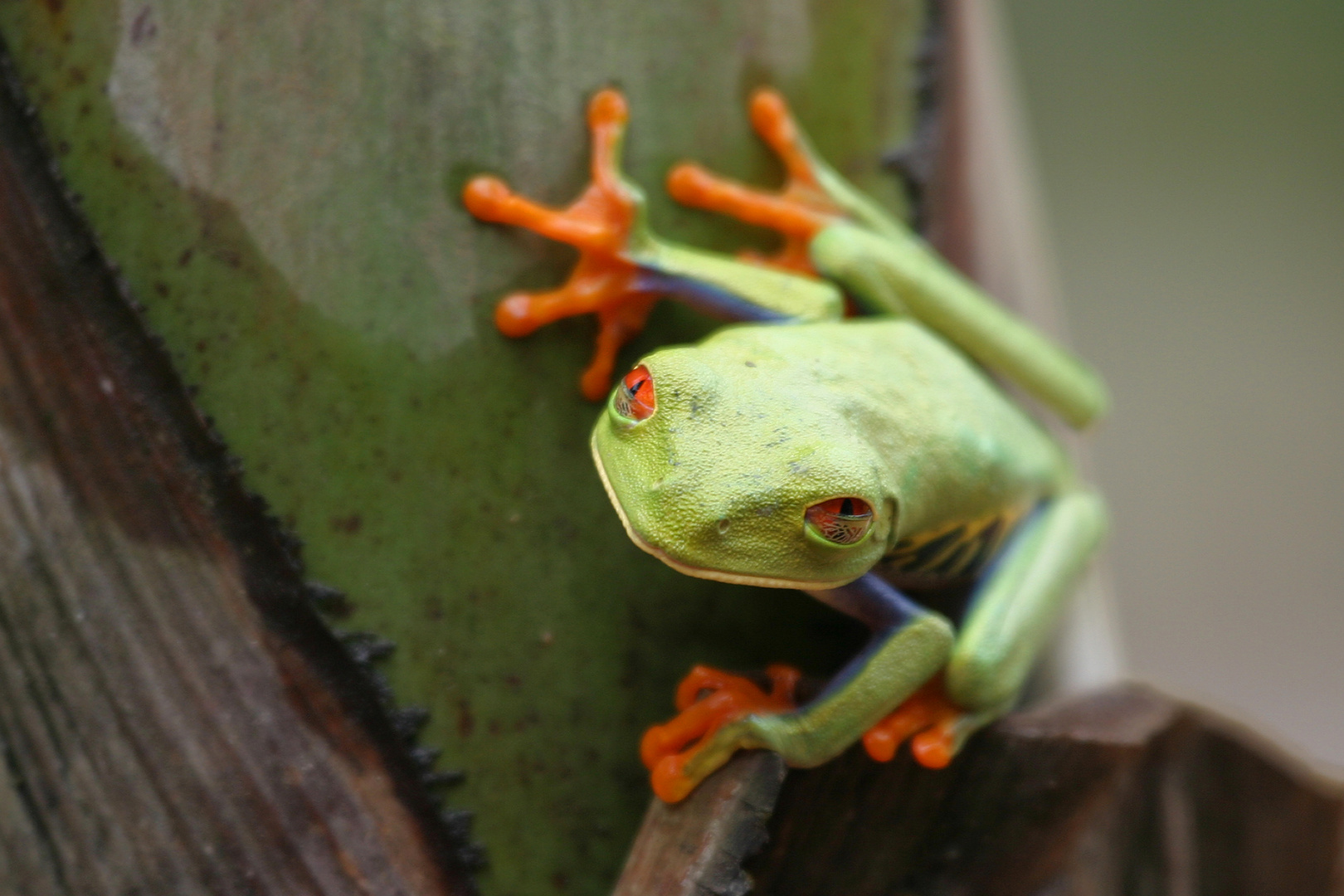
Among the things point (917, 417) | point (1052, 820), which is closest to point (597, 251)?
point (917, 417)

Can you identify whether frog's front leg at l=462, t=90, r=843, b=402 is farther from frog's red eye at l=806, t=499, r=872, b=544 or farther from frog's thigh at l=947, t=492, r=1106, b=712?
frog's thigh at l=947, t=492, r=1106, b=712

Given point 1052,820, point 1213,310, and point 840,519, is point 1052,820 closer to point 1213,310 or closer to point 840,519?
point 840,519

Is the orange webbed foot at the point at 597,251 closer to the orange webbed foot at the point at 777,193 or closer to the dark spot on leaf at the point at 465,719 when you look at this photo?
the orange webbed foot at the point at 777,193

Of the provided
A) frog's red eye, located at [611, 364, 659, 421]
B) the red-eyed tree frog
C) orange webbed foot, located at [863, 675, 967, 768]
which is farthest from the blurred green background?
frog's red eye, located at [611, 364, 659, 421]

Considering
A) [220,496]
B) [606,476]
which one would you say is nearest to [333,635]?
[220,496]

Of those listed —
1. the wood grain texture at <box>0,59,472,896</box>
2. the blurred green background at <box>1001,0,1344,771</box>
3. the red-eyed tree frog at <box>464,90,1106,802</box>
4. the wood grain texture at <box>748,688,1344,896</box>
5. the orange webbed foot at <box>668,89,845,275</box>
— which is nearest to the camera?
the wood grain texture at <box>0,59,472,896</box>

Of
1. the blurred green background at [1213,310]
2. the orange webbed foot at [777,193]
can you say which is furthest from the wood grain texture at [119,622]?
the blurred green background at [1213,310]
